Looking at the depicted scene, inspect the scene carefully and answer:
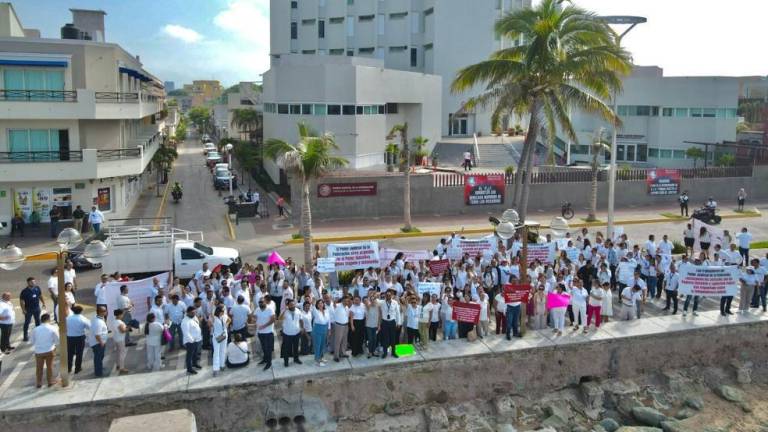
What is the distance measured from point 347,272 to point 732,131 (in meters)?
41.5

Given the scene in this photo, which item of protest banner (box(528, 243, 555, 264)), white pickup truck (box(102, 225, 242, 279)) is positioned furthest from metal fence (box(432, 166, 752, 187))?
white pickup truck (box(102, 225, 242, 279))

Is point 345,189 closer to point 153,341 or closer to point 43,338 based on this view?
point 153,341

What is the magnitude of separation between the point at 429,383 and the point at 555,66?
1322 centimetres

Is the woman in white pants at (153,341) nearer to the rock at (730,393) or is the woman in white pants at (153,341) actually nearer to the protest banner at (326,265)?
the protest banner at (326,265)

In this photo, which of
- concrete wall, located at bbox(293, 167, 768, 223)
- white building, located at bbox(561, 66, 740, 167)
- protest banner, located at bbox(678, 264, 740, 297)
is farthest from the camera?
white building, located at bbox(561, 66, 740, 167)

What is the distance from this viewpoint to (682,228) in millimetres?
32531

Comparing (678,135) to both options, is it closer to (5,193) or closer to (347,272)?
(347,272)

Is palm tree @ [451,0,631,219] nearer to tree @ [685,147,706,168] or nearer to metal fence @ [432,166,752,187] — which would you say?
metal fence @ [432,166,752,187]

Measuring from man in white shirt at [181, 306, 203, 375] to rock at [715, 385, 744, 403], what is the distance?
12637 mm

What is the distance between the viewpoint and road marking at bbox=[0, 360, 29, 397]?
1375 centimetres

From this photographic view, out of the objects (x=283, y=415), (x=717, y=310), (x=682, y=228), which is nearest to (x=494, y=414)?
(x=283, y=415)

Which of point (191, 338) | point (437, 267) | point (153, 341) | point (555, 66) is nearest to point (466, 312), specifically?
point (437, 267)

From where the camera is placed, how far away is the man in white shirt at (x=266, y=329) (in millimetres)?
14562

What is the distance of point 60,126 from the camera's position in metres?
31.3
